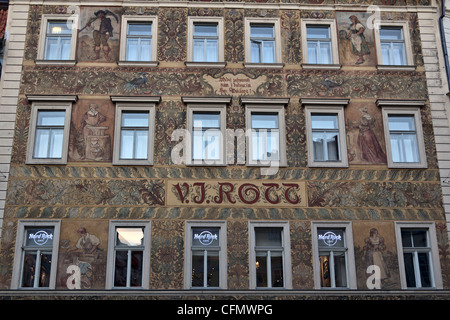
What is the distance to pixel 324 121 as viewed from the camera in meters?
14.9

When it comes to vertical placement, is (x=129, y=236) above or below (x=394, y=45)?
below

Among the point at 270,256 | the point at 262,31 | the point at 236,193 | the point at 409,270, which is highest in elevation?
the point at 262,31

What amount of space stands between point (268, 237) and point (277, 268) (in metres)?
0.78

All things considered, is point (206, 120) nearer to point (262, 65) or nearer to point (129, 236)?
point (262, 65)

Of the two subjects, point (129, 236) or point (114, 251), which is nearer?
point (114, 251)

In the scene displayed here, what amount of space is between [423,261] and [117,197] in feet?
24.9

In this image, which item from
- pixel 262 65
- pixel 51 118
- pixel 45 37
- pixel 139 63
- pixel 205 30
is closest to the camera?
pixel 51 118

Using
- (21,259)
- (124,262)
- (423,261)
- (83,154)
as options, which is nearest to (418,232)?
(423,261)

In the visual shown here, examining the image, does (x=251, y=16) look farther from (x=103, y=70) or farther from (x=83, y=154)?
(x=83, y=154)

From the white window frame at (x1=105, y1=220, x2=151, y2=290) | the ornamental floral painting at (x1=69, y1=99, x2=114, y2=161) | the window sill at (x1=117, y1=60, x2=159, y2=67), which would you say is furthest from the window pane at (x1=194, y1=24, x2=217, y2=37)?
the white window frame at (x1=105, y1=220, x2=151, y2=290)

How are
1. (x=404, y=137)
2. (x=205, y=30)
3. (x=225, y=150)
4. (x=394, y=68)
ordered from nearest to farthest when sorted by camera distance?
(x=225, y=150) → (x=404, y=137) → (x=394, y=68) → (x=205, y=30)

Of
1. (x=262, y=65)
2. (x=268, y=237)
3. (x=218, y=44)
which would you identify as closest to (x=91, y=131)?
(x=218, y=44)

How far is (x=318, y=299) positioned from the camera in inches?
519

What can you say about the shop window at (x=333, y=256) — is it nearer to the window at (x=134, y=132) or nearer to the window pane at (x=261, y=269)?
the window pane at (x=261, y=269)
